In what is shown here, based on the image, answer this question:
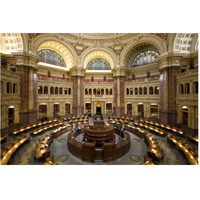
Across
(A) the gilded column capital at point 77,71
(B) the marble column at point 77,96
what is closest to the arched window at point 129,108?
(B) the marble column at point 77,96

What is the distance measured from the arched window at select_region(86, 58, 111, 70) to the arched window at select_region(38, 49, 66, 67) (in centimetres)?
639

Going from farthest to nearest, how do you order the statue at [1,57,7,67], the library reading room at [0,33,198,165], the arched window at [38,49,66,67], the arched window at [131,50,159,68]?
the arched window at [131,50,159,68] → the arched window at [38,49,66,67] → the statue at [1,57,7,67] → the library reading room at [0,33,198,165]

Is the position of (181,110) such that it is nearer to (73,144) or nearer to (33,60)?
(73,144)

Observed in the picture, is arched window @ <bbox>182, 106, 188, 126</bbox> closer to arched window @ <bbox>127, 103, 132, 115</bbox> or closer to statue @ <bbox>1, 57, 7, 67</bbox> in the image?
arched window @ <bbox>127, 103, 132, 115</bbox>

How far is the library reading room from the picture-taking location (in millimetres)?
8352

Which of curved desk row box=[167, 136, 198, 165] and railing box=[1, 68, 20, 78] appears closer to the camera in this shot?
curved desk row box=[167, 136, 198, 165]

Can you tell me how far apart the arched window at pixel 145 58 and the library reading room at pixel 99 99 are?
0.65 feet

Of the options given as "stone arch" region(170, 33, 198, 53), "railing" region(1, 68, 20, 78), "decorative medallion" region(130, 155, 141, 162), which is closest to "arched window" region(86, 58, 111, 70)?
"stone arch" region(170, 33, 198, 53)

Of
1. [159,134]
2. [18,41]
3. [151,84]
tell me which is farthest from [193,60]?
[18,41]

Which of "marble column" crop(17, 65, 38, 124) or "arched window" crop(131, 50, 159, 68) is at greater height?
"arched window" crop(131, 50, 159, 68)

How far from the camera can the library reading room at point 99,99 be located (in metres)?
8.35

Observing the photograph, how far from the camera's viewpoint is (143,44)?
67.1 ft

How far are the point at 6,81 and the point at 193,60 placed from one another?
2471 cm

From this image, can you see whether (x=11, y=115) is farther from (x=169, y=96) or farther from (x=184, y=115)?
(x=184, y=115)
